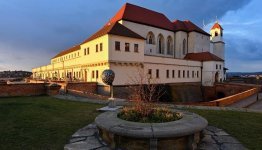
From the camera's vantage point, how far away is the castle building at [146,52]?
83.3 feet

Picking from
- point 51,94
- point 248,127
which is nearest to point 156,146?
point 248,127

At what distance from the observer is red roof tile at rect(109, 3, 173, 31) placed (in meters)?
Result: 34.0

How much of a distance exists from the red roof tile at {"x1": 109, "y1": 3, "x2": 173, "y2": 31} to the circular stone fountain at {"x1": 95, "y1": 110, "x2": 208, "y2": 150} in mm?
28984

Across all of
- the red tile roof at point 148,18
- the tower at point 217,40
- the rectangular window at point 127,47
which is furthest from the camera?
the tower at point 217,40

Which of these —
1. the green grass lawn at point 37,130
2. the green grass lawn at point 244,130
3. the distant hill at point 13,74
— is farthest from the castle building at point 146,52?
the distant hill at point 13,74

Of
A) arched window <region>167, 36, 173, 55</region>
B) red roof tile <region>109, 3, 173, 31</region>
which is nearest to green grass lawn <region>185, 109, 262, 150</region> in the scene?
red roof tile <region>109, 3, 173, 31</region>

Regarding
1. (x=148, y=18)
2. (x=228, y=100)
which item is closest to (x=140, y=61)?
(x=228, y=100)

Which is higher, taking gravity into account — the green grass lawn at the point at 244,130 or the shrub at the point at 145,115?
the shrub at the point at 145,115

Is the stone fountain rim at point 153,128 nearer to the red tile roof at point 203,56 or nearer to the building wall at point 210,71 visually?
the building wall at point 210,71

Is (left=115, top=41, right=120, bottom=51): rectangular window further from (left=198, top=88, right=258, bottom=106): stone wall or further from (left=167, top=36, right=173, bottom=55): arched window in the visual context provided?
(left=167, top=36, right=173, bottom=55): arched window

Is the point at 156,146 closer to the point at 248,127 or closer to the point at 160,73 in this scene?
the point at 248,127

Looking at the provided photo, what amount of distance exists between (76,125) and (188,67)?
33.9 metres

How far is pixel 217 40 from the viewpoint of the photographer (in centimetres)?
5319

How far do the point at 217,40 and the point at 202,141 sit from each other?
2088 inches
